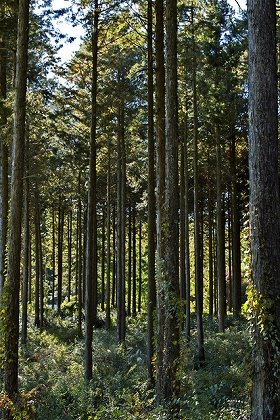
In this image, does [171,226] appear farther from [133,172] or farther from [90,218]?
[133,172]

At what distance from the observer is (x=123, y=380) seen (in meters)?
14.9

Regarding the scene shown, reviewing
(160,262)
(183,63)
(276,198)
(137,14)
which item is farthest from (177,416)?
(183,63)

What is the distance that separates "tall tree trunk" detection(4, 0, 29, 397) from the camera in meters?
9.76

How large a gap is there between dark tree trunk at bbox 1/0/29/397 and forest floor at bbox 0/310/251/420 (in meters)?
0.66

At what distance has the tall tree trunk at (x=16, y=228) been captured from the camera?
9758mm

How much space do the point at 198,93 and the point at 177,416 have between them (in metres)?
14.2

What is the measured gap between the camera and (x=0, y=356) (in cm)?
987

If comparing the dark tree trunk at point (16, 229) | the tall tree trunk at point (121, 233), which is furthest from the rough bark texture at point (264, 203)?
the tall tree trunk at point (121, 233)

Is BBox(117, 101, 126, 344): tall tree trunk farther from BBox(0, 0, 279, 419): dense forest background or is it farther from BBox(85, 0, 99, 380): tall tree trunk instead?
BBox(85, 0, 99, 380): tall tree trunk

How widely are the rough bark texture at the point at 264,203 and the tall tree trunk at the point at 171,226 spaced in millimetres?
2842

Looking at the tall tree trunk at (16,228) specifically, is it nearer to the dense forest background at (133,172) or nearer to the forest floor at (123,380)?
the dense forest background at (133,172)

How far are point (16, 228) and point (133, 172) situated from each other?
16924 mm

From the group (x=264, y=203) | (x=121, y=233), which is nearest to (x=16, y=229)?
(x=264, y=203)

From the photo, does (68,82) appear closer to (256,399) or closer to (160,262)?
(160,262)
